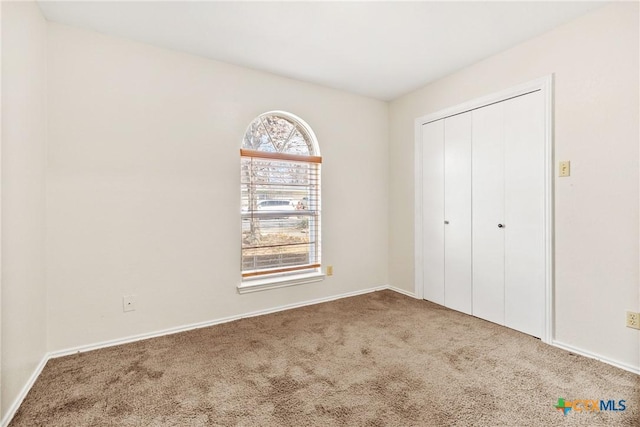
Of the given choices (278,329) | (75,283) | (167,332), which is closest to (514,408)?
(278,329)

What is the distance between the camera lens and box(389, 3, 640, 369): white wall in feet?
6.28

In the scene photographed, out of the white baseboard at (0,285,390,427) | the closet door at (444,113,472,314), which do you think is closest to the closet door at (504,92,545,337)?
the closet door at (444,113,472,314)

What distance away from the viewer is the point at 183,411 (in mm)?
1554

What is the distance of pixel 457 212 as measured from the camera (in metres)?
3.03

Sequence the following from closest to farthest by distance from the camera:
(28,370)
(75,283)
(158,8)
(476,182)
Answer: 1. (28,370)
2. (158,8)
3. (75,283)
4. (476,182)

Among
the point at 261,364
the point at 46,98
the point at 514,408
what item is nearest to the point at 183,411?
the point at 261,364

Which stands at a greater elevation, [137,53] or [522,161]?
[137,53]

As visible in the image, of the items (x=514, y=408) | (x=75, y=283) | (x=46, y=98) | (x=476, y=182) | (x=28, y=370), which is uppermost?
(x=46, y=98)

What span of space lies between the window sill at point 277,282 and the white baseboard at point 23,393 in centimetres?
139

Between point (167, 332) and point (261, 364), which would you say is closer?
point (261, 364)

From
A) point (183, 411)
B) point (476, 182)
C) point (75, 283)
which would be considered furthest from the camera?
point (476, 182)

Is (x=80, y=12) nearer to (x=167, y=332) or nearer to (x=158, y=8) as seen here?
(x=158, y=8)

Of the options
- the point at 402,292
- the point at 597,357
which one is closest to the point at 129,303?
the point at 402,292

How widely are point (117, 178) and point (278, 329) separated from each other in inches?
69.8
